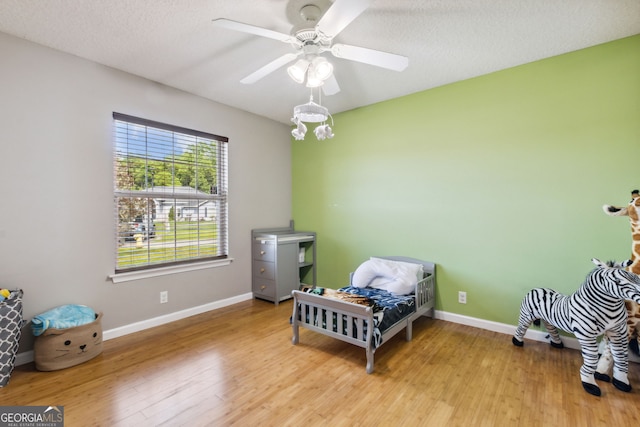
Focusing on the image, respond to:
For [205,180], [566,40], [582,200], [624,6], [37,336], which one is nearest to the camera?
[624,6]

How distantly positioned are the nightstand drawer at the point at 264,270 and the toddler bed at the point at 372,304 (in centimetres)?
105

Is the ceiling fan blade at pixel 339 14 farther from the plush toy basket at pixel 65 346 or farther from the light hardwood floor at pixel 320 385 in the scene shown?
the plush toy basket at pixel 65 346

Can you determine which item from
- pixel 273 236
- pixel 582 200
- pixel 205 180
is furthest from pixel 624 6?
pixel 205 180

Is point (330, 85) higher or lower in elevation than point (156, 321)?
higher

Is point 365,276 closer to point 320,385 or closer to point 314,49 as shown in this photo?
point 320,385

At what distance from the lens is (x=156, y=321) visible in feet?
9.67

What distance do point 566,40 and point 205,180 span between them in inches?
146

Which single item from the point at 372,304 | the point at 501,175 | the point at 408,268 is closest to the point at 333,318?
the point at 372,304

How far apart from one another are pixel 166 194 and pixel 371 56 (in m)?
2.50

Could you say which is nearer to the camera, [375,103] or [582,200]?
[582,200]

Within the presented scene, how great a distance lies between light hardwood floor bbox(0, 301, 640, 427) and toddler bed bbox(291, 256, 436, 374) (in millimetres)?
212

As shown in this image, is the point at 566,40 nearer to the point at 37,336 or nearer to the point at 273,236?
the point at 273,236

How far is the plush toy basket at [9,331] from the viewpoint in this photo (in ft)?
6.24

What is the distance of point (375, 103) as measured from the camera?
353cm
